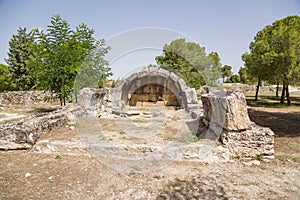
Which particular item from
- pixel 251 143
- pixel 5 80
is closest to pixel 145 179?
pixel 251 143

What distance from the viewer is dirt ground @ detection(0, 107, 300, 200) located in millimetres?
3268

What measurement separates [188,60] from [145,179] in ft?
75.3

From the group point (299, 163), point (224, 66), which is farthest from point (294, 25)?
point (224, 66)

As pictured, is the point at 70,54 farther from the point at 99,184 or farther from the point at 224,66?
the point at 224,66

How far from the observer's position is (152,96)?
15359 millimetres

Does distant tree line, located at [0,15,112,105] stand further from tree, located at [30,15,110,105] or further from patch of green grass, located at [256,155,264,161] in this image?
patch of green grass, located at [256,155,264,161]

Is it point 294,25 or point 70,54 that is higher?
point 294,25

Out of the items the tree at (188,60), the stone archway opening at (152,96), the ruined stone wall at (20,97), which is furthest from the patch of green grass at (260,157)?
the tree at (188,60)

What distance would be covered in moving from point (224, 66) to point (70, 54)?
41355 millimetres

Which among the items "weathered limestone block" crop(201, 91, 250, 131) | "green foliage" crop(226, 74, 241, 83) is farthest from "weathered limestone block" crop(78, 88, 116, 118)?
"green foliage" crop(226, 74, 241, 83)

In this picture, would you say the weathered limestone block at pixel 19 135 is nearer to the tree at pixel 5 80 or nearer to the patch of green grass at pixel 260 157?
the patch of green grass at pixel 260 157

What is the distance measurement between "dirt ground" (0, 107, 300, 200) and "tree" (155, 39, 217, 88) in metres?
19.9

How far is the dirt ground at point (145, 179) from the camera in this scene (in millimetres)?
3268

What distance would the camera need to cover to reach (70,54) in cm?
902
